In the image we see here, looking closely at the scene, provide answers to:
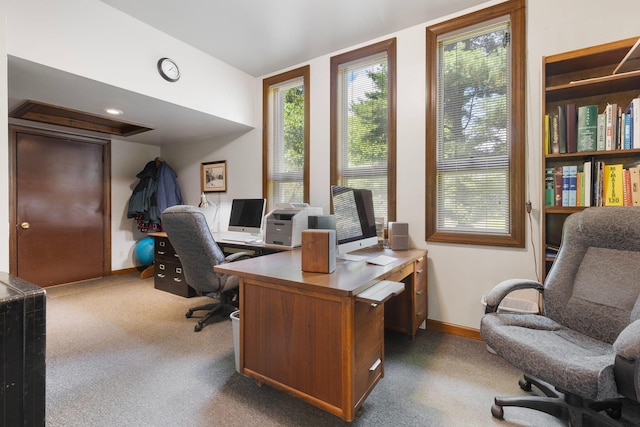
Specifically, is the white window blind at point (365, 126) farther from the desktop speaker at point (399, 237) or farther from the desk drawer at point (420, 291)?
the desk drawer at point (420, 291)

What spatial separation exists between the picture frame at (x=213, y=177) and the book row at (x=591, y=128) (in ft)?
11.7

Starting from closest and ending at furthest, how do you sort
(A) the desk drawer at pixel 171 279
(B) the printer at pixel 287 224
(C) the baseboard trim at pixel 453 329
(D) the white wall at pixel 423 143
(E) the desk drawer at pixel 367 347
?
(E) the desk drawer at pixel 367 347 < (D) the white wall at pixel 423 143 < (C) the baseboard trim at pixel 453 329 < (B) the printer at pixel 287 224 < (A) the desk drawer at pixel 171 279

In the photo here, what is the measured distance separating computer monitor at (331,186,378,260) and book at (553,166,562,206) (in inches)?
48.7

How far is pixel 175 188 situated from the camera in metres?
4.48

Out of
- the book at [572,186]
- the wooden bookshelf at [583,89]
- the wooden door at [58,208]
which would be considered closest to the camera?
Answer: the wooden bookshelf at [583,89]

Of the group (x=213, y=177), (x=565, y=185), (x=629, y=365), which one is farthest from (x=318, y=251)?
(x=213, y=177)

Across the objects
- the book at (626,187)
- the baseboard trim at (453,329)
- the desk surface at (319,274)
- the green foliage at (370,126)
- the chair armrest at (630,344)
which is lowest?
the baseboard trim at (453,329)

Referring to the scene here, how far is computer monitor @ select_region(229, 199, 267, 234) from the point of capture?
3.31 m

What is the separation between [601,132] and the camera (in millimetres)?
1821

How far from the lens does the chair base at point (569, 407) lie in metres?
1.27

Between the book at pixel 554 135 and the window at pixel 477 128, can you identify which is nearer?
the book at pixel 554 135

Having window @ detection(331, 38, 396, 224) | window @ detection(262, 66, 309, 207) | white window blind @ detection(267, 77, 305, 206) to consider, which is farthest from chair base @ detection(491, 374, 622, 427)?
white window blind @ detection(267, 77, 305, 206)

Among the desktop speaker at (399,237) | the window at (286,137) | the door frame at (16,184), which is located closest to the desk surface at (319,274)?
the desktop speaker at (399,237)

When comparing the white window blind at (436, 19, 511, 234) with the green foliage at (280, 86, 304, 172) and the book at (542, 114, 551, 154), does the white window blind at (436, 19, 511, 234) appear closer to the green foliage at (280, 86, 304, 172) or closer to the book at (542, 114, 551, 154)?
the book at (542, 114, 551, 154)
